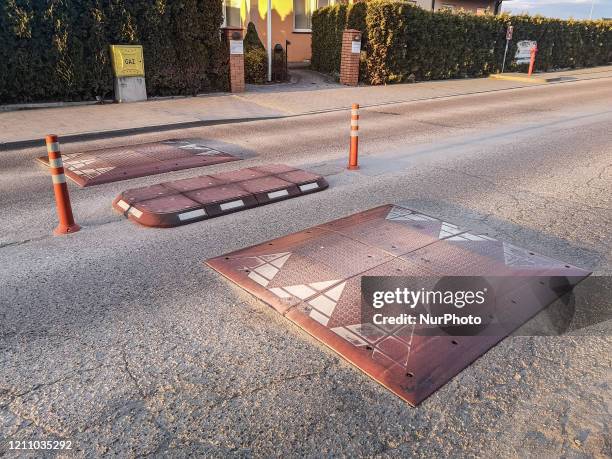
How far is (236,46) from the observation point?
15617 mm

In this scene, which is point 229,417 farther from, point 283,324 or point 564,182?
point 564,182

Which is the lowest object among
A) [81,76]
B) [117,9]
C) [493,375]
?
[493,375]

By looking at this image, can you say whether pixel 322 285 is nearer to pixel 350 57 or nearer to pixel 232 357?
pixel 232 357

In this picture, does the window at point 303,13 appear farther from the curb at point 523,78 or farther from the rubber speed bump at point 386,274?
the rubber speed bump at point 386,274

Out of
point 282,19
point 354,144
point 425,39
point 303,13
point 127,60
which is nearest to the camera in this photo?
point 354,144

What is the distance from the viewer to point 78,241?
5238 mm

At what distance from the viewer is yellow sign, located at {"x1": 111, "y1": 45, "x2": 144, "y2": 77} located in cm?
1355

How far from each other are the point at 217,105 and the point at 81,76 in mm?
3724

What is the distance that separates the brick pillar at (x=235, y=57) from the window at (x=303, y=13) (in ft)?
26.5

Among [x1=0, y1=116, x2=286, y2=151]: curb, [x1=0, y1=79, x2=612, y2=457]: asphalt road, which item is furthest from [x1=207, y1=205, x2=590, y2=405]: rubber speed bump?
[x1=0, y1=116, x2=286, y2=151]: curb

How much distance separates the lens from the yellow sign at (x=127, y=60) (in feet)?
44.5

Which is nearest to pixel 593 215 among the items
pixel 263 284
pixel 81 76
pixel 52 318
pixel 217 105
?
pixel 263 284

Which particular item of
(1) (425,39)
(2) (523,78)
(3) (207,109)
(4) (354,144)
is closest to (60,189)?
(4) (354,144)

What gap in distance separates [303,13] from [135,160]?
683 inches
